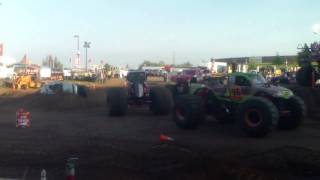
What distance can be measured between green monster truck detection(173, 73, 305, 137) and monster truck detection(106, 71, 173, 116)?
394 cm

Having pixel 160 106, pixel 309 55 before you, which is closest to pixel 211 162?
pixel 160 106

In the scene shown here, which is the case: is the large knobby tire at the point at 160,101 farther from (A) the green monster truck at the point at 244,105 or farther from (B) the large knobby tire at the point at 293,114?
(B) the large knobby tire at the point at 293,114

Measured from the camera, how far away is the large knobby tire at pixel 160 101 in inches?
859

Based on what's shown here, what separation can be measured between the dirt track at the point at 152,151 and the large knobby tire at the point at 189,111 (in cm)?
36

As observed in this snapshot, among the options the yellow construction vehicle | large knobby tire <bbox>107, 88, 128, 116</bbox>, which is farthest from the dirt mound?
the yellow construction vehicle

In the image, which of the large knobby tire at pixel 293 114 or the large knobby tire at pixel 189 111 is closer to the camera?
the large knobby tire at pixel 293 114

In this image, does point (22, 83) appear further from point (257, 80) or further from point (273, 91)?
point (273, 91)

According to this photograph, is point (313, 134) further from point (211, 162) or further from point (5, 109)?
point (5, 109)

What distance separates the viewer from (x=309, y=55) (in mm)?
31094

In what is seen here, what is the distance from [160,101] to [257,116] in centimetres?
744

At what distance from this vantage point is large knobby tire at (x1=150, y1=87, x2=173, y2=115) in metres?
21.8

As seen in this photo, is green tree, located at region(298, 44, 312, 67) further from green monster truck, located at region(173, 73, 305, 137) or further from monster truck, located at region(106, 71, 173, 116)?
green monster truck, located at region(173, 73, 305, 137)

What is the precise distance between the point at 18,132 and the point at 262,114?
25.3 ft

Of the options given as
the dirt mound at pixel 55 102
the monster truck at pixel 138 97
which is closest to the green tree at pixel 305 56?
the dirt mound at pixel 55 102
